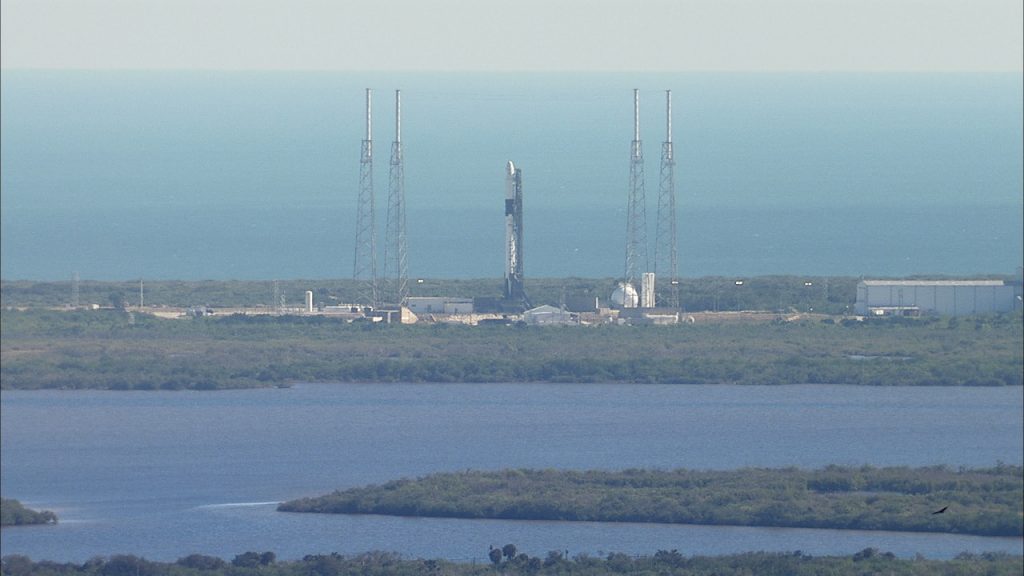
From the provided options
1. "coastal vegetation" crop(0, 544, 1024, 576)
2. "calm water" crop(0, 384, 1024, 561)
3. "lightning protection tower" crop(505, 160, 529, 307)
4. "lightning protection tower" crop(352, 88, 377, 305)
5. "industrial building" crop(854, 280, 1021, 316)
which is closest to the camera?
"coastal vegetation" crop(0, 544, 1024, 576)

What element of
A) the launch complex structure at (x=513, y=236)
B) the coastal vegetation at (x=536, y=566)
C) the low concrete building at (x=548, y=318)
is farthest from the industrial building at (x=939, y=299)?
the coastal vegetation at (x=536, y=566)

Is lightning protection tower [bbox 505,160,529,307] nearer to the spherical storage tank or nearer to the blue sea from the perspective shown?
the spherical storage tank

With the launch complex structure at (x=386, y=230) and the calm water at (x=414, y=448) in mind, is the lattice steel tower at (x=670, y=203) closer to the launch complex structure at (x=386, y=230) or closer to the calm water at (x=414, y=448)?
the launch complex structure at (x=386, y=230)

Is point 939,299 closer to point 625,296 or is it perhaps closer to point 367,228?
point 625,296

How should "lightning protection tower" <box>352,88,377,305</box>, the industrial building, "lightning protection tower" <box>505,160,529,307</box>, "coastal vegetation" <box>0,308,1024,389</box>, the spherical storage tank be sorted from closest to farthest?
"coastal vegetation" <box>0,308,1024,389</box>, "lightning protection tower" <box>352,88,377,305</box>, "lightning protection tower" <box>505,160,529,307</box>, the industrial building, the spherical storage tank

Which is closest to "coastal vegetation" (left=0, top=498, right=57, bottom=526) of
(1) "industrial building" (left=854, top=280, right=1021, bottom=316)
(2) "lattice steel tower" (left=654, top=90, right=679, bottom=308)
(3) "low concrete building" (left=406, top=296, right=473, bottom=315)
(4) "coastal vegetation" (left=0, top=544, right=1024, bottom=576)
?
(4) "coastal vegetation" (left=0, top=544, right=1024, bottom=576)
